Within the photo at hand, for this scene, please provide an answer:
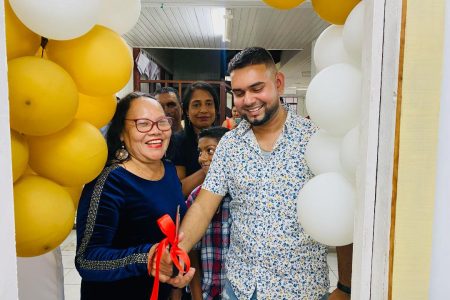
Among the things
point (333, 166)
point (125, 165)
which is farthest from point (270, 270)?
point (125, 165)

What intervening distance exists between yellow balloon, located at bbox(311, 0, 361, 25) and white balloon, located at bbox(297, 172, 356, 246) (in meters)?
0.42

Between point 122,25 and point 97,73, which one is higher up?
point 122,25

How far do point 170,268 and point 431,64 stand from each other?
2.89ft

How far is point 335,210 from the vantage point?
901mm

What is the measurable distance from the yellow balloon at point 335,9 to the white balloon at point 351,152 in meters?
0.34

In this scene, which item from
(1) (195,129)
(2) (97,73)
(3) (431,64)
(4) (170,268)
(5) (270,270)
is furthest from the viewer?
(1) (195,129)

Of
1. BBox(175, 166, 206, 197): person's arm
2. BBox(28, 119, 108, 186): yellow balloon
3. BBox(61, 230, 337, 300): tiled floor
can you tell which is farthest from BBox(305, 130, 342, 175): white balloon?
BBox(61, 230, 337, 300): tiled floor

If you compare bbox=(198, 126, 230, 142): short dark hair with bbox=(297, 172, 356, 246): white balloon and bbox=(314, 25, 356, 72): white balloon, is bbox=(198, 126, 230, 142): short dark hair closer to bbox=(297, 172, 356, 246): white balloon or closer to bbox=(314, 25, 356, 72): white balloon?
bbox=(314, 25, 356, 72): white balloon

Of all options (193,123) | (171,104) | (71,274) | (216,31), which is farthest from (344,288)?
(216,31)

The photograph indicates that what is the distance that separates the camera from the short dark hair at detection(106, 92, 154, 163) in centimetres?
134

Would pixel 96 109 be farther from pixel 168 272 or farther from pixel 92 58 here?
pixel 168 272

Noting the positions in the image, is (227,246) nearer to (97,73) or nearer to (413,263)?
(97,73)

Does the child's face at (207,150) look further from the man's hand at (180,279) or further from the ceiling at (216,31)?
the ceiling at (216,31)

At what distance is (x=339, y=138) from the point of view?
1.04 m
